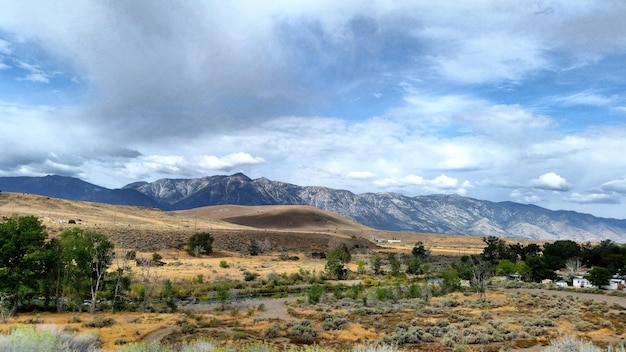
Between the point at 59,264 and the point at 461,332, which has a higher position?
the point at 59,264

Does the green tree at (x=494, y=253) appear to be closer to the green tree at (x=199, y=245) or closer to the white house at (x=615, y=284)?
the white house at (x=615, y=284)

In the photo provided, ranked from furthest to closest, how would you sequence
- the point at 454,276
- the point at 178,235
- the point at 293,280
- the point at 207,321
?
the point at 178,235
the point at 293,280
the point at 454,276
the point at 207,321

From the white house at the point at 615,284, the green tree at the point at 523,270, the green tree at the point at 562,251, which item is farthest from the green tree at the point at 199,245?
the white house at the point at 615,284

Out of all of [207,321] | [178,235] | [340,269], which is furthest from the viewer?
[178,235]

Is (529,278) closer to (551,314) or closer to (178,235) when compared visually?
(551,314)

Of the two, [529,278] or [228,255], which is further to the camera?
[228,255]

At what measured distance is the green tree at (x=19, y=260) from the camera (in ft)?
92.7

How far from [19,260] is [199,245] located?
52096mm

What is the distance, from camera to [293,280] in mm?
58594

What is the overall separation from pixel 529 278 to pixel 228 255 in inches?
2150

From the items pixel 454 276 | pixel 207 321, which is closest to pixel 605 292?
pixel 454 276

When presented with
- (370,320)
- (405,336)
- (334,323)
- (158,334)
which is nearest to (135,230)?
(158,334)

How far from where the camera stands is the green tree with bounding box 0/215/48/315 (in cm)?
2827

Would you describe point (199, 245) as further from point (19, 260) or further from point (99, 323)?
point (99, 323)
